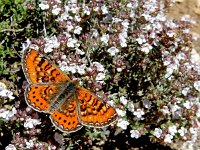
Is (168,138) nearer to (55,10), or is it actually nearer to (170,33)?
(170,33)

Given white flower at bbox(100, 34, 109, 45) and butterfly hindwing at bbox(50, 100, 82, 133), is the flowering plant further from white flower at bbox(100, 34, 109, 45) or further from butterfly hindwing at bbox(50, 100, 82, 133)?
butterfly hindwing at bbox(50, 100, 82, 133)

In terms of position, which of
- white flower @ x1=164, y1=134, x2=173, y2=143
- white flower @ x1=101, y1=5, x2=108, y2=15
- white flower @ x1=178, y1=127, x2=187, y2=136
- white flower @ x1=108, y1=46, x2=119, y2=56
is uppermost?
white flower @ x1=101, y1=5, x2=108, y2=15

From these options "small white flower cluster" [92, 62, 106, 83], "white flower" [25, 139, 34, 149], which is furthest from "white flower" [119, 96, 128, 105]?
"white flower" [25, 139, 34, 149]

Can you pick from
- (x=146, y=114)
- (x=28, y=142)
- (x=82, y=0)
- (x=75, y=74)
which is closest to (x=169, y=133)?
(x=146, y=114)

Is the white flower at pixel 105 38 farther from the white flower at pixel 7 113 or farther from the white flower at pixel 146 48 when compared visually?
the white flower at pixel 7 113

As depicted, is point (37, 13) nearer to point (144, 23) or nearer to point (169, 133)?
point (144, 23)

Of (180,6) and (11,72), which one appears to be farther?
(180,6)
